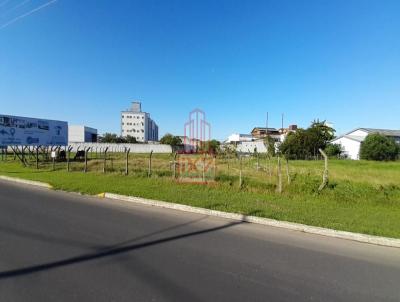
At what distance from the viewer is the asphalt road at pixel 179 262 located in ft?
11.6

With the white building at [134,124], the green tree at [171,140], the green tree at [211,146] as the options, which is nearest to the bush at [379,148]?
the green tree at [211,146]

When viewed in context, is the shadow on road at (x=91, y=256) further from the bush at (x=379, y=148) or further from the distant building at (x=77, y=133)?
the distant building at (x=77, y=133)

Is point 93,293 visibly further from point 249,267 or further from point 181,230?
point 181,230

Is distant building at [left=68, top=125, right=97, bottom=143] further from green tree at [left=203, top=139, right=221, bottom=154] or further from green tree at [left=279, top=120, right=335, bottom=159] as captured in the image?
green tree at [left=203, top=139, right=221, bottom=154]

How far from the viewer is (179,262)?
448 centimetres

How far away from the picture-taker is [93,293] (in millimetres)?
3416

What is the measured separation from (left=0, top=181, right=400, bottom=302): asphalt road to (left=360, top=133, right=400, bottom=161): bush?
51.8m

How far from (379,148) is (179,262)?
55.1 m

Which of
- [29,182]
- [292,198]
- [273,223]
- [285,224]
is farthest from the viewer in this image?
[29,182]

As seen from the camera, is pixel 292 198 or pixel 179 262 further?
pixel 292 198

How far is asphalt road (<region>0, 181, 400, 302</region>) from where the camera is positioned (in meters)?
3.54

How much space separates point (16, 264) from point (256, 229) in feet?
16.4

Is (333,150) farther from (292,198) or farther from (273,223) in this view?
(273,223)

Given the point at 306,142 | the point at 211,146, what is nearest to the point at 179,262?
the point at 211,146
